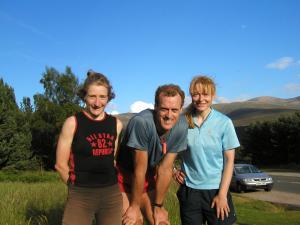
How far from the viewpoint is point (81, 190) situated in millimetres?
4051

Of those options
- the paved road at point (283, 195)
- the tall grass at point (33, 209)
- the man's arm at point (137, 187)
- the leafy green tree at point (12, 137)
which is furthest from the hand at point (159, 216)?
the leafy green tree at point (12, 137)

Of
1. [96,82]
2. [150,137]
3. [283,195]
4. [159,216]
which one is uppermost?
[96,82]

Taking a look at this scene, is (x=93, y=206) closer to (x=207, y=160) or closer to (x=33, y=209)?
(x=207, y=160)

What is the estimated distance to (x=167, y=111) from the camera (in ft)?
12.6

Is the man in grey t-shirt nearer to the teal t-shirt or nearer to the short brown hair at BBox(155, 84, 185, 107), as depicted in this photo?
the short brown hair at BBox(155, 84, 185, 107)

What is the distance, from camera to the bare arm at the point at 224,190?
4.20 metres

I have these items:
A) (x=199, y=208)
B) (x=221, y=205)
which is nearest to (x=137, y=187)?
(x=199, y=208)

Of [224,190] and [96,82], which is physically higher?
[96,82]

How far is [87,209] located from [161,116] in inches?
43.2

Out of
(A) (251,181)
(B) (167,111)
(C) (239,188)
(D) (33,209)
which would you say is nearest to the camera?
(B) (167,111)

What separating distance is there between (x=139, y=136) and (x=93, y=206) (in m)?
0.82

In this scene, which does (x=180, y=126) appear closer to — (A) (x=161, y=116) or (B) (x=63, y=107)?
(A) (x=161, y=116)

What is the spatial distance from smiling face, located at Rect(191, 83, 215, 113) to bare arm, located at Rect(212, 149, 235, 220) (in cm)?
48

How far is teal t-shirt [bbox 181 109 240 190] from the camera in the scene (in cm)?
420
